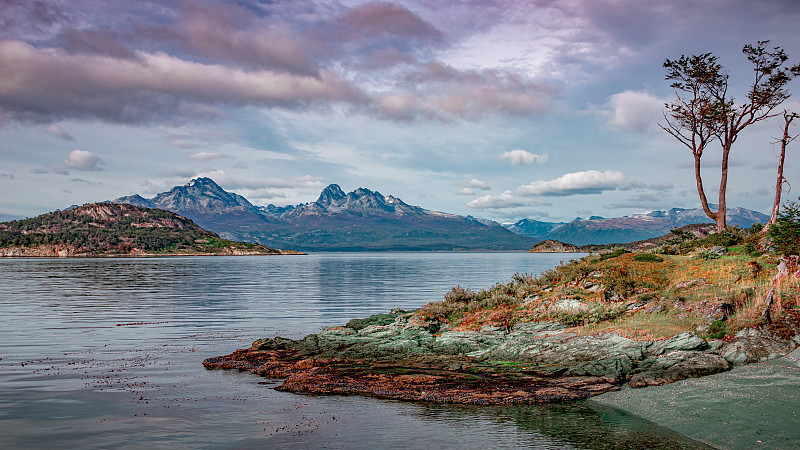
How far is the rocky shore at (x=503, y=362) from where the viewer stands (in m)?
19.0

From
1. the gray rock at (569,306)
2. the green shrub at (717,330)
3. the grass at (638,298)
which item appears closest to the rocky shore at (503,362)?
the green shrub at (717,330)

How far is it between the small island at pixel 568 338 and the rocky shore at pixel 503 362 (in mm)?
56

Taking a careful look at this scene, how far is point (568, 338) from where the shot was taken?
974 inches

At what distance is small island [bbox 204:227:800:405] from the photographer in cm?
1958

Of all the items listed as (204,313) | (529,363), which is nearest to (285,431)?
(529,363)

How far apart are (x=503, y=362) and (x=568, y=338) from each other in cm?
398

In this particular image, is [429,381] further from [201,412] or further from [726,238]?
[726,238]

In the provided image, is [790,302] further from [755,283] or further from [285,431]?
[285,431]

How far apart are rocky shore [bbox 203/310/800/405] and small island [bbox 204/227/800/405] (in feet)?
0.18

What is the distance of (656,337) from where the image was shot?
894 inches

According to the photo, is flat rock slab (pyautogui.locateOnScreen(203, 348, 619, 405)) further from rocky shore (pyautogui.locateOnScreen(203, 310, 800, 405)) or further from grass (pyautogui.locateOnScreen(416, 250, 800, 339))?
grass (pyautogui.locateOnScreen(416, 250, 800, 339))

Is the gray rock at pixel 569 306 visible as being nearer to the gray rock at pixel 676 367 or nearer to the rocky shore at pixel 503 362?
the rocky shore at pixel 503 362

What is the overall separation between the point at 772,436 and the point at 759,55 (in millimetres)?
46464

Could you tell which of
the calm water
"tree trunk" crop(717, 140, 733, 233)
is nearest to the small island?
the calm water
